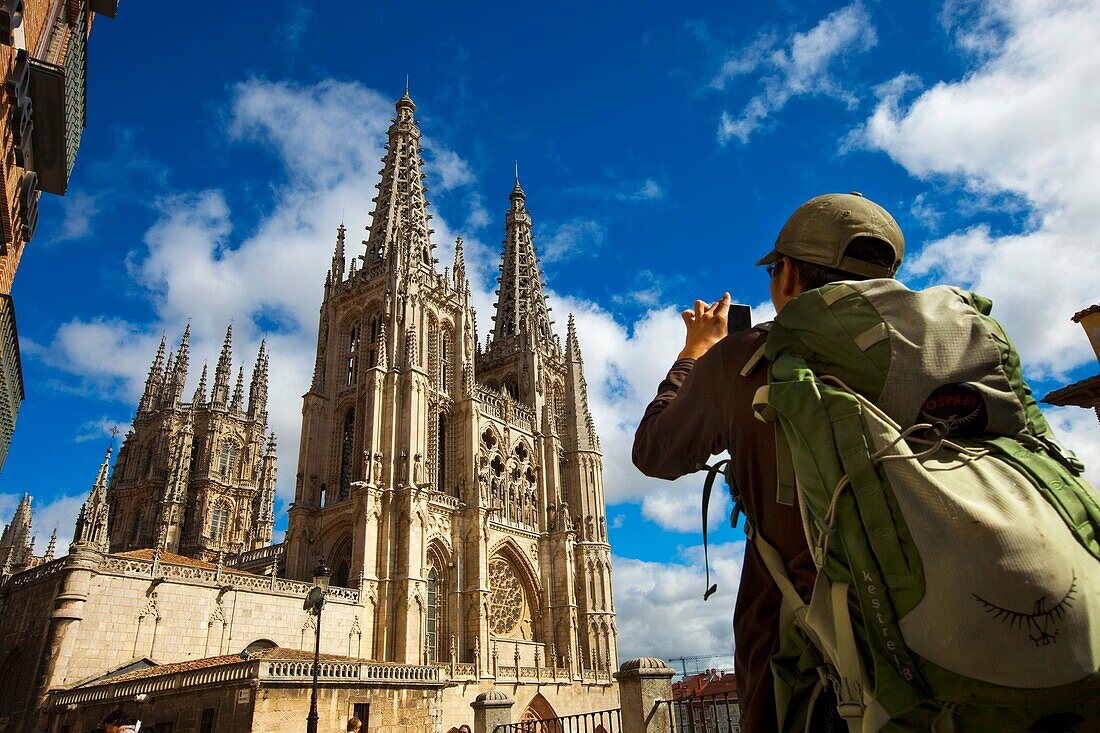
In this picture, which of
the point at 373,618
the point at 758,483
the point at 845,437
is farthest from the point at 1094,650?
the point at 373,618

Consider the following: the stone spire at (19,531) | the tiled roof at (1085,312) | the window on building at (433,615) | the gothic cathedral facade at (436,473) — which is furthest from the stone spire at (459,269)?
the stone spire at (19,531)

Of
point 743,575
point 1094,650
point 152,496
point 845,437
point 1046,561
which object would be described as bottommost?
point 1094,650

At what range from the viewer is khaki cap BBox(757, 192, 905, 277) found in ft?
6.41

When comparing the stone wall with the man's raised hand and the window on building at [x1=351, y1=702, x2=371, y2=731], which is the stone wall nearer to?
the window on building at [x1=351, y1=702, x2=371, y2=731]

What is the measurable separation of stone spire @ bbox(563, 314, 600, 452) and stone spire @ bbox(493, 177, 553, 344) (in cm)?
178

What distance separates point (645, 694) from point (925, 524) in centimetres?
Answer: 762

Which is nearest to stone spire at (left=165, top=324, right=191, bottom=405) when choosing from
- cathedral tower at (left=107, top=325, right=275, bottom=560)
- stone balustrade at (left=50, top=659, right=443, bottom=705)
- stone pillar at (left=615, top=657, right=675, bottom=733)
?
cathedral tower at (left=107, top=325, right=275, bottom=560)

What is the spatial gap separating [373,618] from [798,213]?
2709 cm

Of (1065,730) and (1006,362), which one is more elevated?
(1006,362)

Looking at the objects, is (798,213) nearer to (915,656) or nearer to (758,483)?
(758,483)

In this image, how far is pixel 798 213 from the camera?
2.07 meters

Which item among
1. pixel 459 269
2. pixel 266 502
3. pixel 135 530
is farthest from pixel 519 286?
pixel 135 530

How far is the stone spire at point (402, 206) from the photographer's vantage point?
35.3m

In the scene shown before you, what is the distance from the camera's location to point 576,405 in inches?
1654
